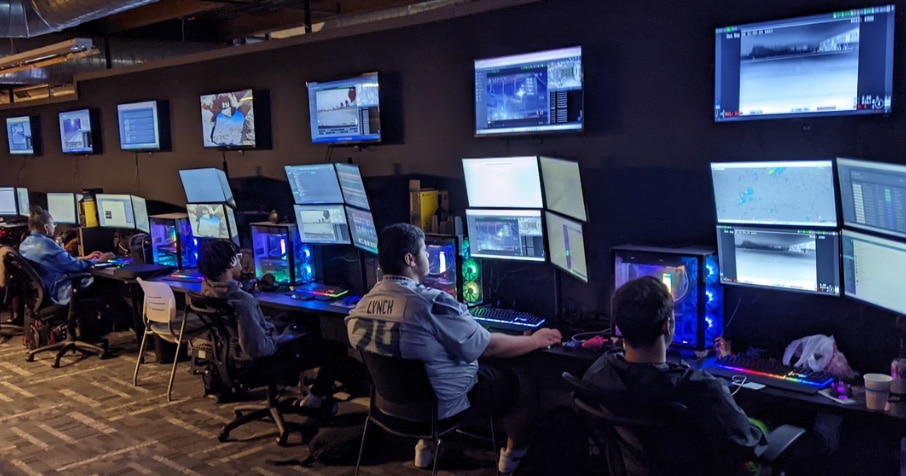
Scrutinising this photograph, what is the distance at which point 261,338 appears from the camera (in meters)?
4.16

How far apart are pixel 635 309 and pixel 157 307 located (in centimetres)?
382

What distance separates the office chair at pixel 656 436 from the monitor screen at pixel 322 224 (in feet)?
10.0

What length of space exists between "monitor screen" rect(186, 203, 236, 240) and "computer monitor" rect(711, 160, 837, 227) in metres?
3.98

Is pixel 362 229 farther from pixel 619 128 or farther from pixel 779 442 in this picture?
pixel 779 442

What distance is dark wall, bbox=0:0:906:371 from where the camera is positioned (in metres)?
3.37

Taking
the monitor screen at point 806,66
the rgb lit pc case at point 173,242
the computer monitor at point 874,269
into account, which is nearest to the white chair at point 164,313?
the rgb lit pc case at point 173,242

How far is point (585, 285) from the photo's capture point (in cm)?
429

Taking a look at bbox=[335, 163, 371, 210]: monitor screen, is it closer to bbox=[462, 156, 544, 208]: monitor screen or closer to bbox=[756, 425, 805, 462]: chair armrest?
bbox=[462, 156, 544, 208]: monitor screen

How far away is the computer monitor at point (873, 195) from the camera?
106 inches

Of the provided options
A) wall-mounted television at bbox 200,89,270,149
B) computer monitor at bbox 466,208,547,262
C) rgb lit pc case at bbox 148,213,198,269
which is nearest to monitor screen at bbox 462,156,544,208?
computer monitor at bbox 466,208,547,262

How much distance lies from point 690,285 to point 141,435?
128 inches

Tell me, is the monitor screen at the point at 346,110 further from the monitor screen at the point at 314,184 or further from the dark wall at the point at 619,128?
the monitor screen at the point at 314,184

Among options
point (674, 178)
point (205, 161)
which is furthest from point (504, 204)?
point (205, 161)

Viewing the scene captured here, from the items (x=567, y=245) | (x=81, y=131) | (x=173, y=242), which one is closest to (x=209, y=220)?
(x=173, y=242)
